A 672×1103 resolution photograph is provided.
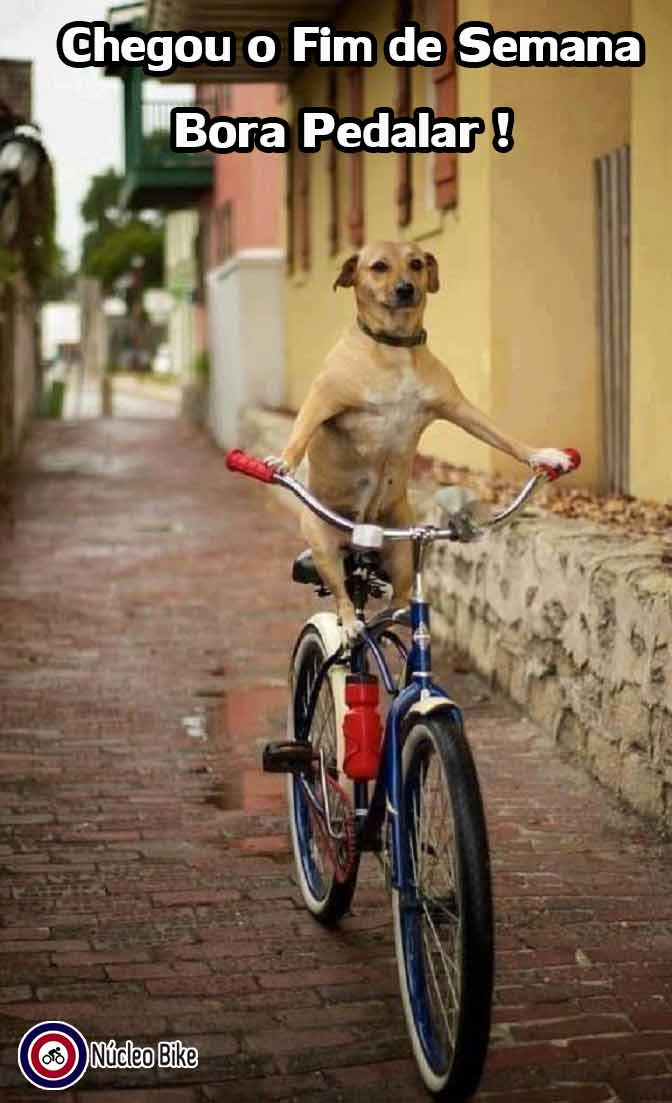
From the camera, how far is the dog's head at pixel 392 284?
16.0ft

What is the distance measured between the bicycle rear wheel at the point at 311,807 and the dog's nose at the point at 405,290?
97 cm

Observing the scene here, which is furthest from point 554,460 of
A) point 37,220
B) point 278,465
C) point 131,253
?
point 131,253

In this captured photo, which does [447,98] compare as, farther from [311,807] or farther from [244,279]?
[244,279]

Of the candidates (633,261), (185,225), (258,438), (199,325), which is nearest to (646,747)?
(633,261)

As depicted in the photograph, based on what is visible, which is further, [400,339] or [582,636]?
[582,636]

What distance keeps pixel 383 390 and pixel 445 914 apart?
5.02ft

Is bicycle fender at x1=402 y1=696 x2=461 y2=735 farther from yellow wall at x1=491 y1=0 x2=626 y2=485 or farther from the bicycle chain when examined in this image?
yellow wall at x1=491 y1=0 x2=626 y2=485

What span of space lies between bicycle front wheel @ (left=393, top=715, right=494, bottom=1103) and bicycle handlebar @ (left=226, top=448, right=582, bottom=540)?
0.45m

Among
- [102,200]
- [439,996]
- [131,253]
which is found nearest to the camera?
[439,996]

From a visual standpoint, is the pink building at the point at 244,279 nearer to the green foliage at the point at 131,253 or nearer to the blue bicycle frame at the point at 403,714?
the blue bicycle frame at the point at 403,714

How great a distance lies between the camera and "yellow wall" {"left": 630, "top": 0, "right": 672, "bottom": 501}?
8.34m

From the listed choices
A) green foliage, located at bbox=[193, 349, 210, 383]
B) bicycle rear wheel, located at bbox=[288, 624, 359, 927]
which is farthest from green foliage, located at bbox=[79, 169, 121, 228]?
bicycle rear wheel, located at bbox=[288, 624, 359, 927]

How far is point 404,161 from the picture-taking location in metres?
13.7

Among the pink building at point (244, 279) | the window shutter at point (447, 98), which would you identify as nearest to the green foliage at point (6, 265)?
the pink building at point (244, 279)
